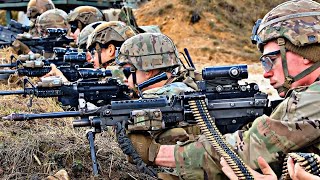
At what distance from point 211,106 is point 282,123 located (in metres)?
0.98

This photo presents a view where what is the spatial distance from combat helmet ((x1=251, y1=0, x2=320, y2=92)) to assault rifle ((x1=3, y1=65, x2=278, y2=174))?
1.95 ft

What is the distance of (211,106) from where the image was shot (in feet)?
13.9

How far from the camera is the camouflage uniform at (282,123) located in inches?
129

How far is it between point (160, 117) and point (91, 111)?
58 cm

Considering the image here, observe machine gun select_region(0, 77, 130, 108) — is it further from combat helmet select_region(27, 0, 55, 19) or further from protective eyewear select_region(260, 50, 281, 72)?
combat helmet select_region(27, 0, 55, 19)

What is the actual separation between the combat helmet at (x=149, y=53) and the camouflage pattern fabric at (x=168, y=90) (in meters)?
0.50

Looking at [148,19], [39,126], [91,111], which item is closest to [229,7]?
[148,19]

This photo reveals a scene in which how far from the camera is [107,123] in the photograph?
434cm

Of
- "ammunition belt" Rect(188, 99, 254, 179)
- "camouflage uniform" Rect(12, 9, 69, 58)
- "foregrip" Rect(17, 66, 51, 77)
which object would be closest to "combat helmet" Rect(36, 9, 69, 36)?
"camouflage uniform" Rect(12, 9, 69, 58)

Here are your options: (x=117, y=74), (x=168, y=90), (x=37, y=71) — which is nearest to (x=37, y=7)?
(x=37, y=71)

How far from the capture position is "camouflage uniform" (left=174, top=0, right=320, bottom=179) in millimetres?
3285

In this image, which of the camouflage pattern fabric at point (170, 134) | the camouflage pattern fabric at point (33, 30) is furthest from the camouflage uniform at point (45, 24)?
the camouflage pattern fabric at point (170, 134)

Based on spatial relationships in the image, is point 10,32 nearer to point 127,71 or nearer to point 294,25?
point 127,71

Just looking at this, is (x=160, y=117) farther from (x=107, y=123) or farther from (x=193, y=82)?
(x=193, y=82)
